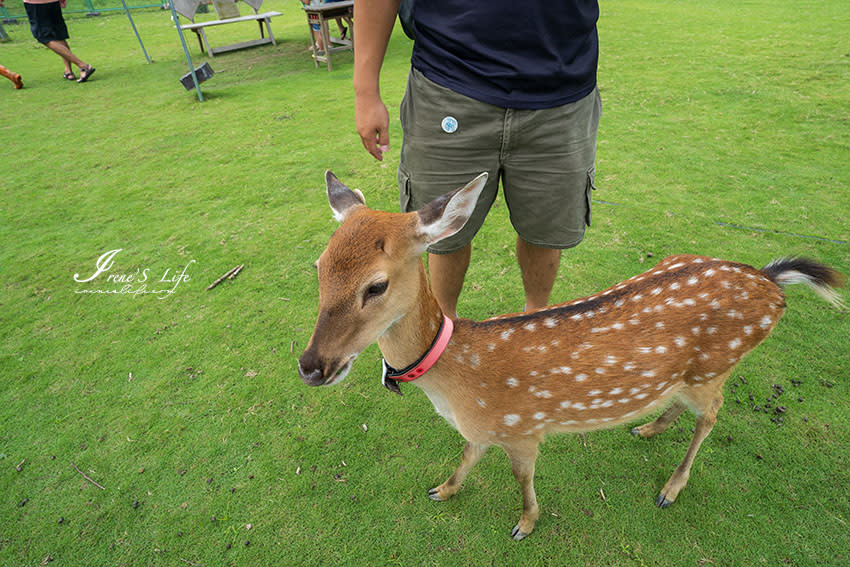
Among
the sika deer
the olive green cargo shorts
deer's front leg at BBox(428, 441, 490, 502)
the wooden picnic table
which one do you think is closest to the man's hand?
the olive green cargo shorts

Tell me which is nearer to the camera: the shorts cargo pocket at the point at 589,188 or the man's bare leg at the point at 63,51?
the shorts cargo pocket at the point at 589,188

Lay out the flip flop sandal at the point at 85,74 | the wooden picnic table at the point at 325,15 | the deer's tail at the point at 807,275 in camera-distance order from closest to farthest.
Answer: the deer's tail at the point at 807,275 → the wooden picnic table at the point at 325,15 → the flip flop sandal at the point at 85,74

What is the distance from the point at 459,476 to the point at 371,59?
2.07 metres

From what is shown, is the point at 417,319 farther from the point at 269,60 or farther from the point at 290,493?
the point at 269,60

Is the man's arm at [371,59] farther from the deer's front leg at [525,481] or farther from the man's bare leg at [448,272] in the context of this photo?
the deer's front leg at [525,481]

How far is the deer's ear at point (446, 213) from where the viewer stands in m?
1.54

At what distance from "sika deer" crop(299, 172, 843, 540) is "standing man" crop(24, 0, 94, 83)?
1045 cm

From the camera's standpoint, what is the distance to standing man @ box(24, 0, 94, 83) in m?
8.22

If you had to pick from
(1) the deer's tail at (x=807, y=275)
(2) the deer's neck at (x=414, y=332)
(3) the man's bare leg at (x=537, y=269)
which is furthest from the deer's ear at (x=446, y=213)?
(1) the deer's tail at (x=807, y=275)

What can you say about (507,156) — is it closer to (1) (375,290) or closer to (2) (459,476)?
(1) (375,290)

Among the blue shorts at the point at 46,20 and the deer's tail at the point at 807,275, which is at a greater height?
the deer's tail at the point at 807,275

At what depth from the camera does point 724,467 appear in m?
2.29

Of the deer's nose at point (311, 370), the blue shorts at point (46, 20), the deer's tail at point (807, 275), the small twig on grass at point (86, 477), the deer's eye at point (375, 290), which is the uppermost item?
the deer's eye at point (375, 290)

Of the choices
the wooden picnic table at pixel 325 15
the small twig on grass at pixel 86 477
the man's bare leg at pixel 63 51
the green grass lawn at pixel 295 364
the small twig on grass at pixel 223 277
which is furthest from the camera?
the man's bare leg at pixel 63 51
